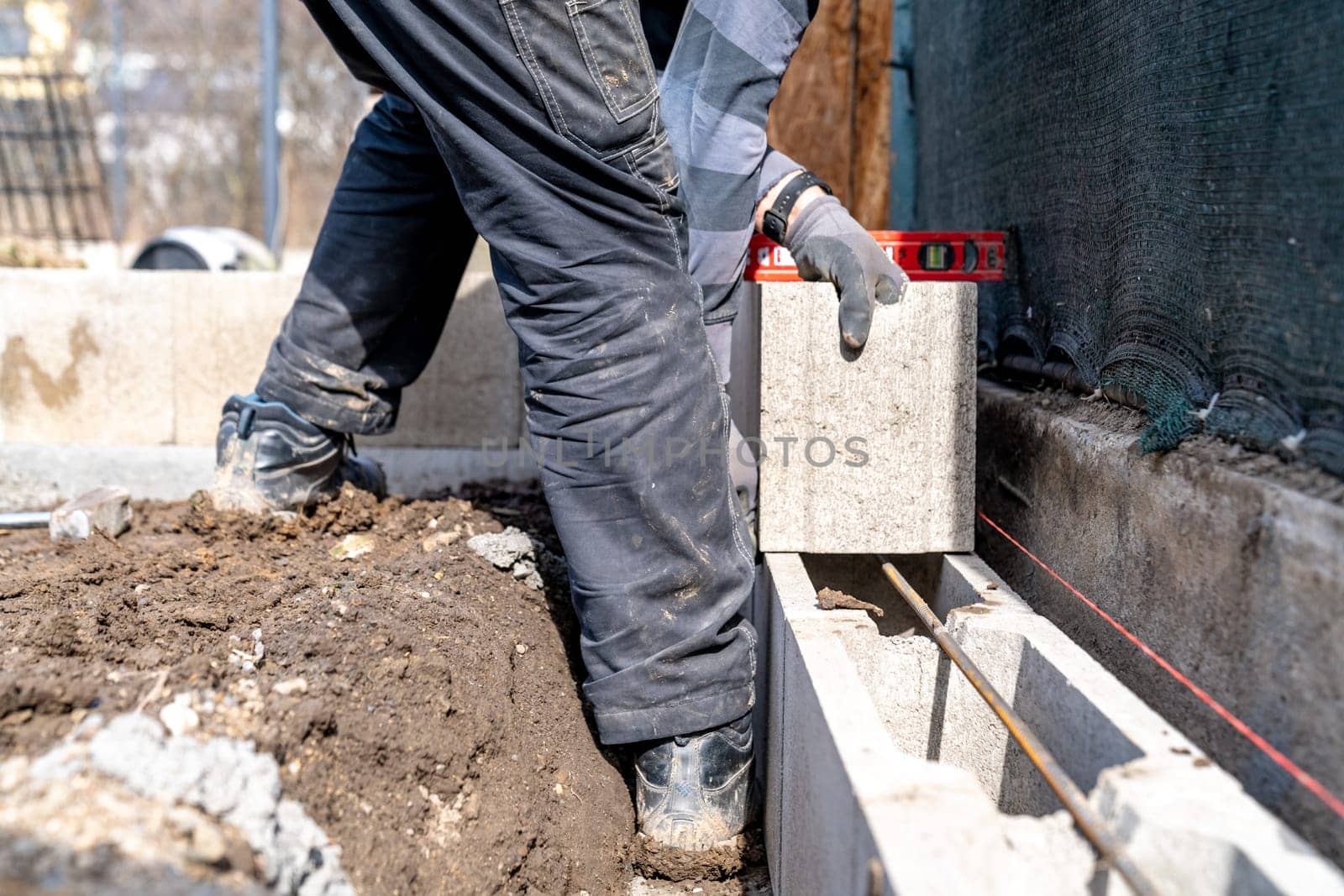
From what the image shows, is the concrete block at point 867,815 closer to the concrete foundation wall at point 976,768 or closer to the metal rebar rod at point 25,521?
the concrete foundation wall at point 976,768

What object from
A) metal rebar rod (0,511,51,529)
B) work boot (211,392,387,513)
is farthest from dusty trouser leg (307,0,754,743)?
metal rebar rod (0,511,51,529)

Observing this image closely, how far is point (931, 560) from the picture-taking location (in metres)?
2.22

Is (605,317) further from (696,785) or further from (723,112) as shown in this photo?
(696,785)

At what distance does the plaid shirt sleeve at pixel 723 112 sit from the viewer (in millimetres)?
1839

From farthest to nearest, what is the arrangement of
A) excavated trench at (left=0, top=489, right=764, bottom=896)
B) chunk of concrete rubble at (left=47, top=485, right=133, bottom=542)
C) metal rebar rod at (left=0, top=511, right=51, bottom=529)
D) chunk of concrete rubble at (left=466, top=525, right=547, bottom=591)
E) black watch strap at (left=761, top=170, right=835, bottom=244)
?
metal rebar rod at (left=0, top=511, right=51, bottom=529) < chunk of concrete rubble at (left=47, top=485, right=133, bottom=542) < black watch strap at (left=761, top=170, right=835, bottom=244) < chunk of concrete rubble at (left=466, top=525, right=547, bottom=591) < excavated trench at (left=0, top=489, right=764, bottom=896)

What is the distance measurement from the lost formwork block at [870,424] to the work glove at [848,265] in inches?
1.2

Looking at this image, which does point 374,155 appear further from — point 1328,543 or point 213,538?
point 1328,543

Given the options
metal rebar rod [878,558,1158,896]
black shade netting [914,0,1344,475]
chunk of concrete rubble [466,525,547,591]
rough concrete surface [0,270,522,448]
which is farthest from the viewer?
rough concrete surface [0,270,522,448]

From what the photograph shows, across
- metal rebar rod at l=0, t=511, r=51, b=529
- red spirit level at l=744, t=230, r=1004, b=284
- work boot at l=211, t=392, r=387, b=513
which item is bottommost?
metal rebar rod at l=0, t=511, r=51, b=529

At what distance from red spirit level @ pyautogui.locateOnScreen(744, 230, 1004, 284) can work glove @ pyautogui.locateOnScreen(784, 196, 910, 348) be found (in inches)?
6.0

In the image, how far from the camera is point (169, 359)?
330 centimetres

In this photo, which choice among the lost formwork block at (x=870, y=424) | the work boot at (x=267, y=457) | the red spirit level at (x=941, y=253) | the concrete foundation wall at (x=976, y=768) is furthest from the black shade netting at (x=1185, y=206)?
the work boot at (x=267, y=457)

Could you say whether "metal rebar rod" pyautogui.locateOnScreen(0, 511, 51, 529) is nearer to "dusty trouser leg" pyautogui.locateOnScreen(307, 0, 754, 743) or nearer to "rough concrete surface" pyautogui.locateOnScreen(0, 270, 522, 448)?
"rough concrete surface" pyautogui.locateOnScreen(0, 270, 522, 448)

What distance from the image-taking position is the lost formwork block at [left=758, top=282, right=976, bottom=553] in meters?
1.91
